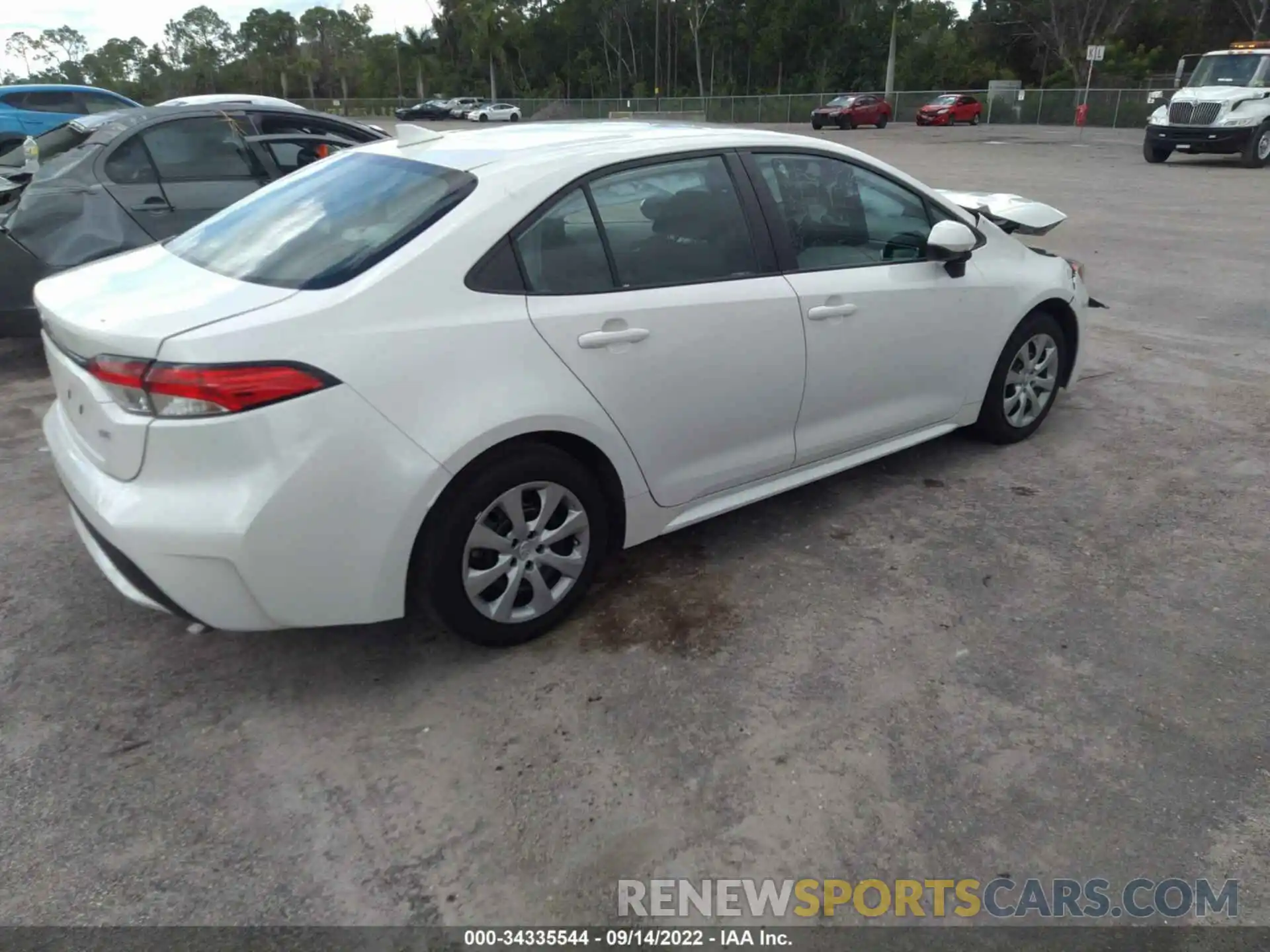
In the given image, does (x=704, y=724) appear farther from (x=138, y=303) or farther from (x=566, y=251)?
(x=138, y=303)

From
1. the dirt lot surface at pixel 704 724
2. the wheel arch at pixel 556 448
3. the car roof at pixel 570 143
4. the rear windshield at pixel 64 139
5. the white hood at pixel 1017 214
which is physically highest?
the car roof at pixel 570 143

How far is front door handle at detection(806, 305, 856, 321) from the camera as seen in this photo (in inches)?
148

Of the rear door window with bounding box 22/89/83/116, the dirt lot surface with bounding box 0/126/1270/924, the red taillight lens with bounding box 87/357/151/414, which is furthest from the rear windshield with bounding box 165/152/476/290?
the rear door window with bounding box 22/89/83/116

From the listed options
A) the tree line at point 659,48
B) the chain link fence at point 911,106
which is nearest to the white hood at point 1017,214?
the chain link fence at point 911,106

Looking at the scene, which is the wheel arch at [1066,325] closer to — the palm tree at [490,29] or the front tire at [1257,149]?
the front tire at [1257,149]

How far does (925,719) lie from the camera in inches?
116

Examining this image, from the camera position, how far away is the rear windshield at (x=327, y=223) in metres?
2.96

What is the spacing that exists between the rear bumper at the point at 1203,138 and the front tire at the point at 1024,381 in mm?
19177

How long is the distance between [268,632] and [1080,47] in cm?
6372

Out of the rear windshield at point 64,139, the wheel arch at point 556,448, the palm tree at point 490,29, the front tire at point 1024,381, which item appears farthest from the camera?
the palm tree at point 490,29

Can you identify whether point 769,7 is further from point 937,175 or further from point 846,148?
point 846,148

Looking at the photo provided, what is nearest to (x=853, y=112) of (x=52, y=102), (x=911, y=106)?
(x=911, y=106)

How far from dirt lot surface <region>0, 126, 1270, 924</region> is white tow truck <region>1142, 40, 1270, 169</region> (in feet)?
64.0

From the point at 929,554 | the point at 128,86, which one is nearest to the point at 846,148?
the point at 929,554
